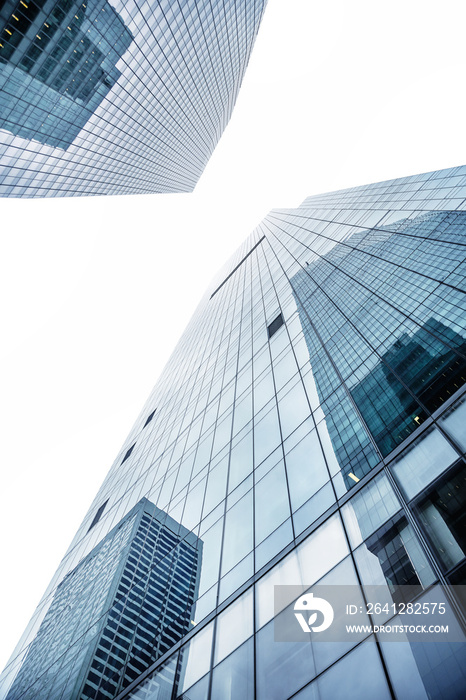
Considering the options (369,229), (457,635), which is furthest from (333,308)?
(457,635)

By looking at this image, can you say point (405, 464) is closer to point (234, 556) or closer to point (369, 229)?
point (234, 556)

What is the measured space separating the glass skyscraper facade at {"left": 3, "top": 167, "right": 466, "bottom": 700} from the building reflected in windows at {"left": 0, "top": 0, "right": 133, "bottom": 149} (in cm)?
3884

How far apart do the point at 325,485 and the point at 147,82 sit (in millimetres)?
74931

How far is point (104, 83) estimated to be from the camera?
5916 centimetres

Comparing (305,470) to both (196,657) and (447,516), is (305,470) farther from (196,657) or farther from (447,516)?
(196,657)

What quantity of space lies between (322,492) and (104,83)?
65322mm

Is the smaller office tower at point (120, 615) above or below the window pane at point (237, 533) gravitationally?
below

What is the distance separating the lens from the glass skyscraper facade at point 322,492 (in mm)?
9375

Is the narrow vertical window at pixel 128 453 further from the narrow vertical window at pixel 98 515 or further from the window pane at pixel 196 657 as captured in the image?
the window pane at pixel 196 657

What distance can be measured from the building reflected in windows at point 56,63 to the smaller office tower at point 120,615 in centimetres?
4679

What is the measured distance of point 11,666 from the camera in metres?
33.0

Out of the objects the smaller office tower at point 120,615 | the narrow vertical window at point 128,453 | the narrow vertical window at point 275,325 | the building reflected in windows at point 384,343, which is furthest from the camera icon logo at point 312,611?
the narrow vertical window at point 128,453

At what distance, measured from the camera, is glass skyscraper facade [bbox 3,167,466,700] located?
9.38m

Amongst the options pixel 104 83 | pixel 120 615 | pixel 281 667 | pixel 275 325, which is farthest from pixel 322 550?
pixel 104 83
